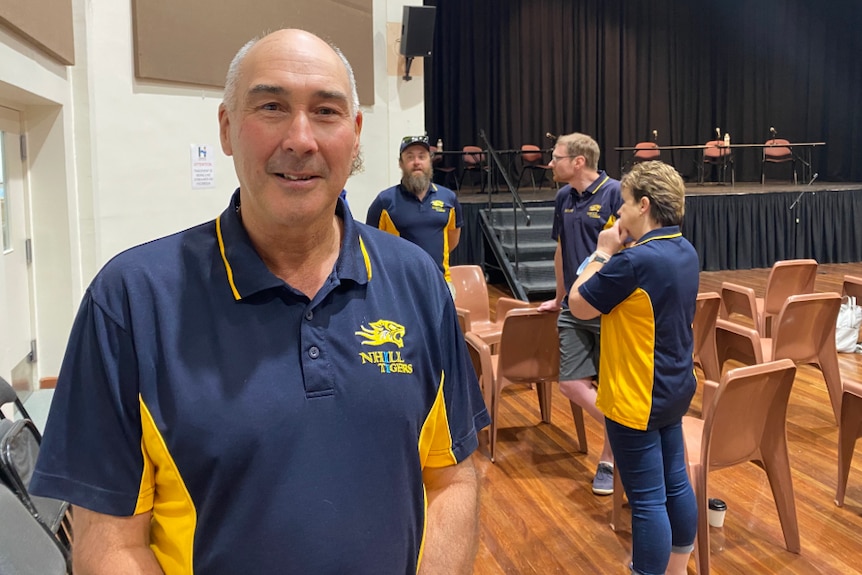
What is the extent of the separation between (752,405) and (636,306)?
61 centimetres

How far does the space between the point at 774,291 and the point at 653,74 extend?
29.9 ft

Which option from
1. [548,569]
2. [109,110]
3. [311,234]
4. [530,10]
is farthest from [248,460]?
[530,10]

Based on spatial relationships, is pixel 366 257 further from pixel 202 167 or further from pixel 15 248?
pixel 202 167

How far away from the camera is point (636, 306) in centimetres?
215

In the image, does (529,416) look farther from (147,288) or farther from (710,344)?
(147,288)

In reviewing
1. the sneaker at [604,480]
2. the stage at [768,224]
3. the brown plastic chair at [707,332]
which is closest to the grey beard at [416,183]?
the brown plastic chair at [707,332]

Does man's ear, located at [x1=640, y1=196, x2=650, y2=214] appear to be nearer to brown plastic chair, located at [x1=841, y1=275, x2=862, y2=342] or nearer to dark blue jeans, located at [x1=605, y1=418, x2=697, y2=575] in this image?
dark blue jeans, located at [x1=605, y1=418, x2=697, y2=575]

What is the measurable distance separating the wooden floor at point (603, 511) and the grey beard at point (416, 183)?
145cm

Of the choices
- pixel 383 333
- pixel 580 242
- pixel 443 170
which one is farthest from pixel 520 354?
pixel 443 170

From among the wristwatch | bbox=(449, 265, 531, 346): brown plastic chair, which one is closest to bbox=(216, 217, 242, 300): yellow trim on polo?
the wristwatch

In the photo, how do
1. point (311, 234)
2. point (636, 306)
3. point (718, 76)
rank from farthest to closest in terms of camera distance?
1. point (718, 76)
2. point (636, 306)
3. point (311, 234)

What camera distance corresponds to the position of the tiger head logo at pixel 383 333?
3.15 ft

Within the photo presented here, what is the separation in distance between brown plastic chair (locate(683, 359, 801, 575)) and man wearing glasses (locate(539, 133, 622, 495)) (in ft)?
1.90

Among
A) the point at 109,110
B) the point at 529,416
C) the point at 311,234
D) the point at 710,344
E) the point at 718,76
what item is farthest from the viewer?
the point at 718,76
